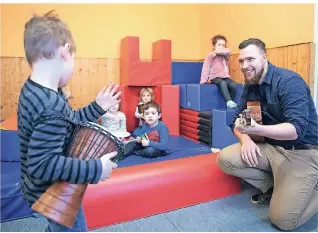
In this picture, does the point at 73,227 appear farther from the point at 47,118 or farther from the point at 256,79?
the point at 256,79

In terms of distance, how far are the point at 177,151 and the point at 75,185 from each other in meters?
2.07

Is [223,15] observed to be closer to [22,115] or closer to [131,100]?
[131,100]

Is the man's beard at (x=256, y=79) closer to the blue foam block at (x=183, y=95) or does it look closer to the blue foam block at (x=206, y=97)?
the blue foam block at (x=206, y=97)

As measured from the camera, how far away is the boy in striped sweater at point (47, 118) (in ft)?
3.19

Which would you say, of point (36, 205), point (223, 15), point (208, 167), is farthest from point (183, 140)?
point (36, 205)

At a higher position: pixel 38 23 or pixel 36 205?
pixel 38 23

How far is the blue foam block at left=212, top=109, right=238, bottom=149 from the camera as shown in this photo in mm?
3234

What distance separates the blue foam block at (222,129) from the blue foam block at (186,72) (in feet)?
4.26

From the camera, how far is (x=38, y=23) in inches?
40.6

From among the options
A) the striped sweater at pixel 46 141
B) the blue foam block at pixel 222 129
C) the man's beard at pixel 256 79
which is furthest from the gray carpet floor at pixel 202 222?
the blue foam block at pixel 222 129

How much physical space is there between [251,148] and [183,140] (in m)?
1.57

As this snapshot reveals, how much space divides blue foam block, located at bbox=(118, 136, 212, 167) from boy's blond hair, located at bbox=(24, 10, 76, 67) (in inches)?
66.3

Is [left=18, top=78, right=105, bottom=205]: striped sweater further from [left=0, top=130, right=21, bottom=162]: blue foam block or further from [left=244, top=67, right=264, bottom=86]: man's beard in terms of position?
[left=0, top=130, right=21, bottom=162]: blue foam block

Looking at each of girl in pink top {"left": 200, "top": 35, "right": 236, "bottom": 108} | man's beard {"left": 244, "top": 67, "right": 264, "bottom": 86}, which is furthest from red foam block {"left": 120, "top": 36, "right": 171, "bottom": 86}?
man's beard {"left": 244, "top": 67, "right": 264, "bottom": 86}
